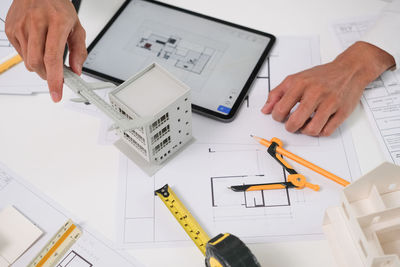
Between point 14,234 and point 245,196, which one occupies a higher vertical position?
point 245,196

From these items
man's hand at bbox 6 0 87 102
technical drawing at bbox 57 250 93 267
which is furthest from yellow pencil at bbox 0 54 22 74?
technical drawing at bbox 57 250 93 267

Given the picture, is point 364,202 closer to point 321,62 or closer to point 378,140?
point 378,140

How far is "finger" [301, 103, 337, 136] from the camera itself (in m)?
0.92

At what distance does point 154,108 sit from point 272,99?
32 cm

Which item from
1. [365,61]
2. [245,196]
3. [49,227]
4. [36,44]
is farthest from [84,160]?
[365,61]

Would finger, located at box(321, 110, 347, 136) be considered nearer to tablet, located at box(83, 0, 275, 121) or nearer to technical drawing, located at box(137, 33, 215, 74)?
tablet, located at box(83, 0, 275, 121)

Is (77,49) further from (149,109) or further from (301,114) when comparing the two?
(301,114)

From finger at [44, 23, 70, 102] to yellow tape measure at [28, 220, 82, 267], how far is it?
0.91ft

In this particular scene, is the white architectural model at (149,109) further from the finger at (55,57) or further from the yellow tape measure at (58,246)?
the yellow tape measure at (58,246)

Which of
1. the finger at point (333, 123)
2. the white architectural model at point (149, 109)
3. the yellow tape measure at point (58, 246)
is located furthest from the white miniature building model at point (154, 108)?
the finger at point (333, 123)

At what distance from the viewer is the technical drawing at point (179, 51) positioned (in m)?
1.07

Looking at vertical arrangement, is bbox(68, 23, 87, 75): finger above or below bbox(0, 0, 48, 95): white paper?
above

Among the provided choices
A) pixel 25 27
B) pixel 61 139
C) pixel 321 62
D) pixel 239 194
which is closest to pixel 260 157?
pixel 239 194

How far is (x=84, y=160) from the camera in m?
0.92
